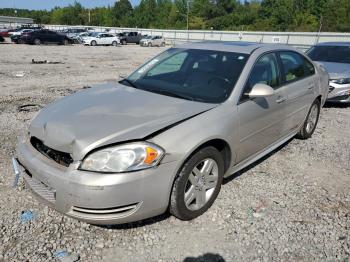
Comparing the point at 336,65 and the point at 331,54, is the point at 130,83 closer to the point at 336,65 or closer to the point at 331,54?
the point at 336,65

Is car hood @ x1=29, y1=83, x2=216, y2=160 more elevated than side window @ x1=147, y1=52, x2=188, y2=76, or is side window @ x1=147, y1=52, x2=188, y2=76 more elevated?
side window @ x1=147, y1=52, x2=188, y2=76

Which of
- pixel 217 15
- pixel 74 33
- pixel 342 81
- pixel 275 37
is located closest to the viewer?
pixel 342 81

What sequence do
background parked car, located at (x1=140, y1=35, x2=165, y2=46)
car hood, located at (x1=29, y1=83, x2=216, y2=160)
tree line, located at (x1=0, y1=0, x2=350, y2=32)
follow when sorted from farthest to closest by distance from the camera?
1. tree line, located at (x1=0, y1=0, x2=350, y2=32)
2. background parked car, located at (x1=140, y1=35, x2=165, y2=46)
3. car hood, located at (x1=29, y1=83, x2=216, y2=160)

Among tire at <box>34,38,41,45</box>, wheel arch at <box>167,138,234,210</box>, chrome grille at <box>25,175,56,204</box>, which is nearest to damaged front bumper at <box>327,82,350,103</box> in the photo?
wheel arch at <box>167,138,234,210</box>

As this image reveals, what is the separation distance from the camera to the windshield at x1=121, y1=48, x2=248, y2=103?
360 centimetres

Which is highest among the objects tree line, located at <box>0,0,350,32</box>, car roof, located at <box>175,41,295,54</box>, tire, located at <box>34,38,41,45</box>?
tree line, located at <box>0,0,350,32</box>

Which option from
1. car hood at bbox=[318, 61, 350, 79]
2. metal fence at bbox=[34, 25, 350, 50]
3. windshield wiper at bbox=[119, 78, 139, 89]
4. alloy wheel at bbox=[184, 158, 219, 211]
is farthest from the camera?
metal fence at bbox=[34, 25, 350, 50]

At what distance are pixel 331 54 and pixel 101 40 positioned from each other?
1217 inches

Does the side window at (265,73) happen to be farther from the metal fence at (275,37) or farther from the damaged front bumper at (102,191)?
the metal fence at (275,37)

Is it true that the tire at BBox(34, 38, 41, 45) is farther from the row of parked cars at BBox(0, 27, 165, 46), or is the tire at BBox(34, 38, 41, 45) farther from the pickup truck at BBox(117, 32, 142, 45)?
the pickup truck at BBox(117, 32, 142, 45)

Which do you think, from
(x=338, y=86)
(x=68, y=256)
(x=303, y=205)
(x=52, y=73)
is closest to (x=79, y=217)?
(x=68, y=256)

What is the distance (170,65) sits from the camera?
433 cm

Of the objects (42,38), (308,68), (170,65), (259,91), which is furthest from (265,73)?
(42,38)

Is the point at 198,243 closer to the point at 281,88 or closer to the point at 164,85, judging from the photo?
the point at 164,85
